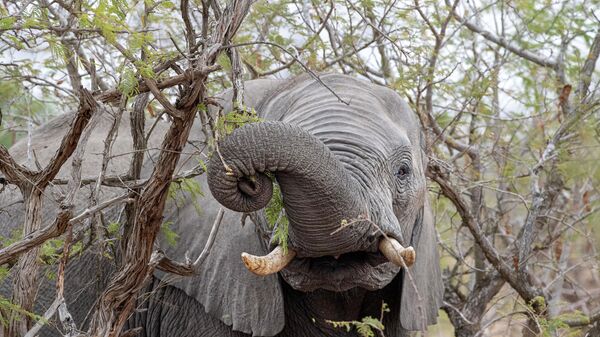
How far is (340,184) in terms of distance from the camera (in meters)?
3.36

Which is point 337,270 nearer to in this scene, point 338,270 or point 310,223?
point 338,270

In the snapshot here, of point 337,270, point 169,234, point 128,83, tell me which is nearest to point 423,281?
point 337,270

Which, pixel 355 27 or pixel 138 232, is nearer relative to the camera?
pixel 138 232

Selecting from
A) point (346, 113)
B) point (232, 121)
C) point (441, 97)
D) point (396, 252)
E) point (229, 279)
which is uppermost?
point (441, 97)

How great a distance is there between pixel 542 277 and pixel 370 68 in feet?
5.09

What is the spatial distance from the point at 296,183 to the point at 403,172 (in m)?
0.79

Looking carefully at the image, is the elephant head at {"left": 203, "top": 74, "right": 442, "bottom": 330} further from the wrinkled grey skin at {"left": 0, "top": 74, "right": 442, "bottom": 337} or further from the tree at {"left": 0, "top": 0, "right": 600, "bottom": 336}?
the tree at {"left": 0, "top": 0, "right": 600, "bottom": 336}

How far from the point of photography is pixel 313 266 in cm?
376

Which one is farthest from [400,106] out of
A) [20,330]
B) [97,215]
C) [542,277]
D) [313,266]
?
[542,277]

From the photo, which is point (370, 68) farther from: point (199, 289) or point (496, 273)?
point (199, 289)

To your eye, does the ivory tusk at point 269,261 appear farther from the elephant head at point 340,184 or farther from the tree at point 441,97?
the tree at point 441,97

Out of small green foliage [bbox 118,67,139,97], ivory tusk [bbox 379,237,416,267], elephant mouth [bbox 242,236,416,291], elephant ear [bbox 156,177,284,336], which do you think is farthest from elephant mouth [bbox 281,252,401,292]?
small green foliage [bbox 118,67,139,97]

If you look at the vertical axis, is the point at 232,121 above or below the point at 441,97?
below

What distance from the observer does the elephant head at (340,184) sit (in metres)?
3.21
